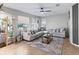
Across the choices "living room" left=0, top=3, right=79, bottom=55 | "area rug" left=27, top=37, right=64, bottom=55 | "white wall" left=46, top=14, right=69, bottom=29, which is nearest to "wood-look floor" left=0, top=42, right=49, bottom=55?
"living room" left=0, top=3, right=79, bottom=55

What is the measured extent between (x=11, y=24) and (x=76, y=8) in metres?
3.68

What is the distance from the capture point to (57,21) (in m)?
8.52

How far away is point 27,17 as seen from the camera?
298 inches

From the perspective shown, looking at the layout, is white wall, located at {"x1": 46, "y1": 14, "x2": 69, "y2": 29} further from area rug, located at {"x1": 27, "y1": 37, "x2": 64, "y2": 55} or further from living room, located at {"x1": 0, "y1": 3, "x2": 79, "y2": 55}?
area rug, located at {"x1": 27, "y1": 37, "x2": 64, "y2": 55}

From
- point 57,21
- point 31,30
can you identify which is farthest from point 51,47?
point 57,21

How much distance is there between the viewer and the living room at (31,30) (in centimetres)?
413

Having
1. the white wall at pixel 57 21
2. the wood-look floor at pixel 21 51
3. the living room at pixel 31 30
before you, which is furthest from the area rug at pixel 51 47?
the white wall at pixel 57 21

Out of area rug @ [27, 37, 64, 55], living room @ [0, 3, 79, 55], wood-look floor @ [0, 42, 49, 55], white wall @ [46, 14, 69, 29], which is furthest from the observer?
white wall @ [46, 14, 69, 29]

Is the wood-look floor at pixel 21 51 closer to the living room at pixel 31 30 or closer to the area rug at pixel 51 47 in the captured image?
the living room at pixel 31 30

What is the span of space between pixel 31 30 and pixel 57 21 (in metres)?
2.75

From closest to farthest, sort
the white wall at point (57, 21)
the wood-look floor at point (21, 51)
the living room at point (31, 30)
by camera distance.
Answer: the wood-look floor at point (21, 51)
the living room at point (31, 30)
the white wall at point (57, 21)

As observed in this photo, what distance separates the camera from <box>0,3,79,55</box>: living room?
4.13 meters

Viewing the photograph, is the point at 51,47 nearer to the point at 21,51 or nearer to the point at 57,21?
the point at 21,51
